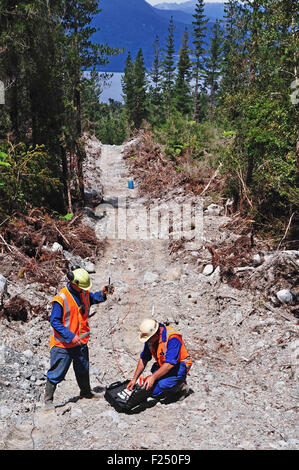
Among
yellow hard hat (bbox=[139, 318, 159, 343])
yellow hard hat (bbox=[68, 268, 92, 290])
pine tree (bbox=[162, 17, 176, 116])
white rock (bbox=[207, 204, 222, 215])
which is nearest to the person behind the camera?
yellow hard hat (bbox=[139, 318, 159, 343])

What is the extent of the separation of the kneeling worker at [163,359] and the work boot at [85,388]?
65 centimetres

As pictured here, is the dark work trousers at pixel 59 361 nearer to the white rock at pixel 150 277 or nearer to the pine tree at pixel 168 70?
the white rock at pixel 150 277

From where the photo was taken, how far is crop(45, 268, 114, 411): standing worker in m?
4.36

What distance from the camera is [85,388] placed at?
15.8ft

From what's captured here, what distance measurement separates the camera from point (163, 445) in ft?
11.9

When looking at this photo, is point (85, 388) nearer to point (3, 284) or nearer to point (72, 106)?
point (3, 284)

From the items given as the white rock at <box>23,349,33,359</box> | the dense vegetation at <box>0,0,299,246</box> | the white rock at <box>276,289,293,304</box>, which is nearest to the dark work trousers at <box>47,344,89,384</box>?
the white rock at <box>23,349,33,359</box>

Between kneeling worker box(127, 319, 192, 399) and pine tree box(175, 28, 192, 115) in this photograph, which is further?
pine tree box(175, 28, 192, 115)

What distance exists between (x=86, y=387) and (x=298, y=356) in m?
3.20

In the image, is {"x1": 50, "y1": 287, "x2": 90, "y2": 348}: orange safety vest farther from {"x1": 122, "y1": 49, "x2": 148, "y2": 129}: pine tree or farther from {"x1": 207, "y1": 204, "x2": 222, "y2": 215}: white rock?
{"x1": 122, "y1": 49, "x2": 148, "y2": 129}: pine tree

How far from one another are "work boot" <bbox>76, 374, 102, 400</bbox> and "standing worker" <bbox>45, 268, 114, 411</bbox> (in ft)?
0.20

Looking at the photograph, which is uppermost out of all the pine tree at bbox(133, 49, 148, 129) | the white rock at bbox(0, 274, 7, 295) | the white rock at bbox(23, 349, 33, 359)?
the pine tree at bbox(133, 49, 148, 129)
